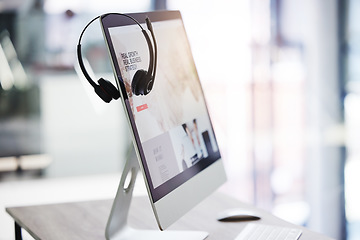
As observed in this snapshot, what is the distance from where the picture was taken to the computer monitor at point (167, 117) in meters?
1.02

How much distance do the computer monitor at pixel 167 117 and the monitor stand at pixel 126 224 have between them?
0.25 ft

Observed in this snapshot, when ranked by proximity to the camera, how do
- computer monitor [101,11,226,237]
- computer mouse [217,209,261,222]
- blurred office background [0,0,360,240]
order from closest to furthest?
computer monitor [101,11,226,237] < computer mouse [217,209,261,222] < blurred office background [0,0,360,240]

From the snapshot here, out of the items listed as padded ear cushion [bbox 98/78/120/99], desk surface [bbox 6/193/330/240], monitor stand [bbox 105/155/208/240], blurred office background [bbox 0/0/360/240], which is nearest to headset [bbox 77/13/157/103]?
padded ear cushion [bbox 98/78/120/99]

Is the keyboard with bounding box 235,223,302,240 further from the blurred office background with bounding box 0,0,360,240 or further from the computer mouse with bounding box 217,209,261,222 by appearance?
the blurred office background with bounding box 0,0,360,240

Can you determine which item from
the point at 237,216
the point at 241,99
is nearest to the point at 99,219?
the point at 237,216

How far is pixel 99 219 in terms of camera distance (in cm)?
134

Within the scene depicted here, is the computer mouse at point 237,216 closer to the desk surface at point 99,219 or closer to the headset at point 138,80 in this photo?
the desk surface at point 99,219

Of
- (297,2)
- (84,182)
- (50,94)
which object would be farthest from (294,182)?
(50,94)

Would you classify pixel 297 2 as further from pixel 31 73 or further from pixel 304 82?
pixel 31 73

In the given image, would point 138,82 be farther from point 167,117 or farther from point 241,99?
point 241,99

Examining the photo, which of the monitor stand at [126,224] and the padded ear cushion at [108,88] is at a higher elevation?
the padded ear cushion at [108,88]

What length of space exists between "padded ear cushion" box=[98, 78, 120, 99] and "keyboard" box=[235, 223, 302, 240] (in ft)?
1.37

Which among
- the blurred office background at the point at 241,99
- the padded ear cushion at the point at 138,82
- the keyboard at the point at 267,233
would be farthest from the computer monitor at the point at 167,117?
the blurred office background at the point at 241,99

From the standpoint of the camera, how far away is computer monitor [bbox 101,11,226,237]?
1.02 meters
